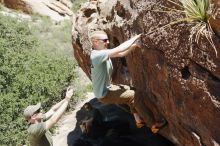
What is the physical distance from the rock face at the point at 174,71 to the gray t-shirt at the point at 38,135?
5.67 ft

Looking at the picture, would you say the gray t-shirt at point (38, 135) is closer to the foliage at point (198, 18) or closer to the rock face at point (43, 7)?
the foliage at point (198, 18)

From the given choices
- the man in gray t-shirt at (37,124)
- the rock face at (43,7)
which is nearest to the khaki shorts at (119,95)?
the man in gray t-shirt at (37,124)

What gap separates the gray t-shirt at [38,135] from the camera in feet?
21.9

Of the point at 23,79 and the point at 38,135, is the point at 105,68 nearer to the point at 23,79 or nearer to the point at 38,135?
the point at 38,135

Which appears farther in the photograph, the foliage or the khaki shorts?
the khaki shorts

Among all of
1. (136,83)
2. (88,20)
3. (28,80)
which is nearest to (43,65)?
(28,80)

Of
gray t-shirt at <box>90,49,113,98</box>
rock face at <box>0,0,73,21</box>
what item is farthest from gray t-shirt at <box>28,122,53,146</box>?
rock face at <box>0,0,73,21</box>

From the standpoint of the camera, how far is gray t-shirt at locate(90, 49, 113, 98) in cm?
679

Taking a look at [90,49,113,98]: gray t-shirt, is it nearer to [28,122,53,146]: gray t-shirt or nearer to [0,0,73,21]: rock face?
[28,122,53,146]: gray t-shirt

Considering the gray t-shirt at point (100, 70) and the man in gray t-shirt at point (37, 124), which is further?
the gray t-shirt at point (100, 70)

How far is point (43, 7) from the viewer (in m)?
27.2

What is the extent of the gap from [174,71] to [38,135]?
2.24 m

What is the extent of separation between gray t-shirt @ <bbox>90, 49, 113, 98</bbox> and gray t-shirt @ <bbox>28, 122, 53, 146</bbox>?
1.13 m

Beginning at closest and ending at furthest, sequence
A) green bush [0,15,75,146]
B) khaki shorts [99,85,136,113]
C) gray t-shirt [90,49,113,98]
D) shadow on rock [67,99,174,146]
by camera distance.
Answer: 1. gray t-shirt [90,49,113,98]
2. khaki shorts [99,85,136,113]
3. shadow on rock [67,99,174,146]
4. green bush [0,15,75,146]
